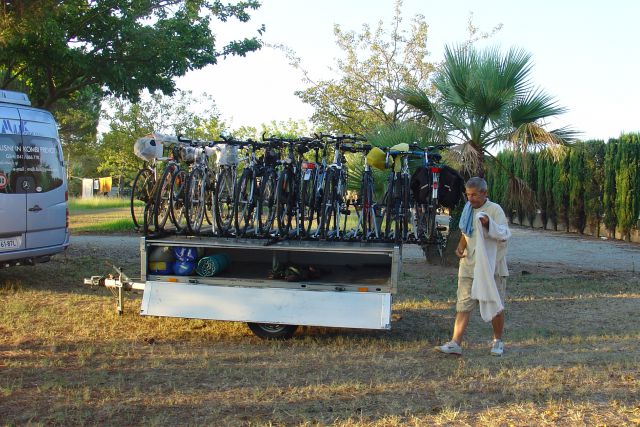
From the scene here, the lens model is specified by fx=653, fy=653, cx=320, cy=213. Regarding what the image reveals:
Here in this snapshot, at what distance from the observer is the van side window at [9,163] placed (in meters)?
8.80

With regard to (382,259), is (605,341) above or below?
below

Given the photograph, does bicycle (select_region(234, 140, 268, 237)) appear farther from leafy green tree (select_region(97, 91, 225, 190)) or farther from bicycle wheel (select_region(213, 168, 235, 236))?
leafy green tree (select_region(97, 91, 225, 190))

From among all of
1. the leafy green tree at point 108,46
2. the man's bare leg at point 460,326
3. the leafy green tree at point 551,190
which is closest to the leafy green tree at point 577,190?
the leafy green tree at point 551,190

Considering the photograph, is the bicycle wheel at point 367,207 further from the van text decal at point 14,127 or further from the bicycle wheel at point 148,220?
the van text decal at point 14,127

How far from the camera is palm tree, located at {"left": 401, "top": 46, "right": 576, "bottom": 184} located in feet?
35.4

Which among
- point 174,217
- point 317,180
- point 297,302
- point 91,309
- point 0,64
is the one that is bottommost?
point 91,309

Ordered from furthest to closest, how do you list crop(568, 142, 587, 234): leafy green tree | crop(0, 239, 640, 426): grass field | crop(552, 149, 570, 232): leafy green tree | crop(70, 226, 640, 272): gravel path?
1. crop(552, 149, 570, 232): leafy green tree
2. crop(568, 142, 587, 234): leafy green tree
3. crop(70, 226, 640, 272): gravel path
4. crop(0, 239, 640, 426): grass field

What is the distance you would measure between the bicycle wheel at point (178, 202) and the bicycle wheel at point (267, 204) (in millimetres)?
921

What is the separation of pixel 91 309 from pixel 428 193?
4.55 meters

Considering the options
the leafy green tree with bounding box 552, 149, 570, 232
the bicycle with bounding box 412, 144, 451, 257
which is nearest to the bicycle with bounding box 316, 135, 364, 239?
the bicycle with bounding box 412, 144, 451, 257

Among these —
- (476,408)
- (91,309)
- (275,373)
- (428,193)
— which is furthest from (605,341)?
(91,309)

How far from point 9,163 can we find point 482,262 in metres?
6.49

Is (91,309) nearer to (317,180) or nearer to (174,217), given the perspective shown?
(174,217)

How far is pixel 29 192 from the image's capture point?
29.8ft
